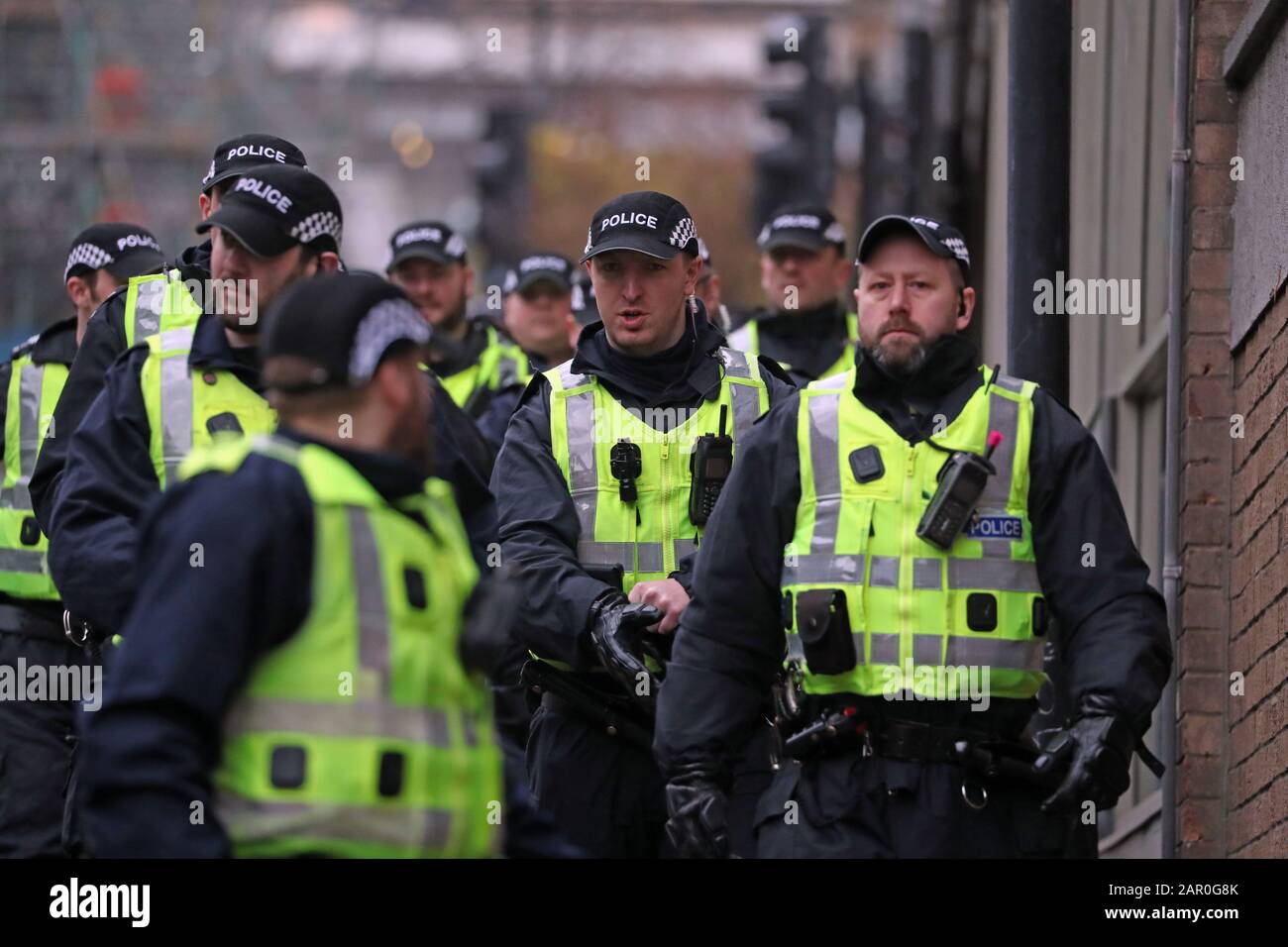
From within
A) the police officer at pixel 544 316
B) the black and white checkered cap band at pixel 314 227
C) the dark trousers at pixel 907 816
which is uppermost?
the police officer at pixel 544 316

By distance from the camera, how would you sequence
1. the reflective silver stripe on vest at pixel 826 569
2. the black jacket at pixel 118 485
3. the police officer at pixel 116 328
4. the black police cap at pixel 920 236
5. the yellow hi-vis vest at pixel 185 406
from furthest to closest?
the police officer at pixel 116 328 < the yellow hi-vis vest at pixel 185 406 < the black jacket at pixel 118 485 < the black police cap at pixel 920 236 < the reflective silver stripe on vest at pixel 826 569

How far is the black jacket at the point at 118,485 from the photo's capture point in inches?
277

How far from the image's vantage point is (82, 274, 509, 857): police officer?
4.39 m

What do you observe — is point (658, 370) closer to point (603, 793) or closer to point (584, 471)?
point (584, 471)

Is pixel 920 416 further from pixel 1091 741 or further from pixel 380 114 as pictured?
pixel 380 114

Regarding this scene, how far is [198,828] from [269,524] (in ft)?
1.73

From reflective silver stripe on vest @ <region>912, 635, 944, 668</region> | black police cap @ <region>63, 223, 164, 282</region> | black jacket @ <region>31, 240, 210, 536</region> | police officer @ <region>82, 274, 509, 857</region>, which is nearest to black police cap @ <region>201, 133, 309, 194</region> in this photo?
black jacket @ <region>31, 240, 210, 536</region>

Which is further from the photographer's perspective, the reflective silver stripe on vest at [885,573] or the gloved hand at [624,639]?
the gloved hand at [624,639]

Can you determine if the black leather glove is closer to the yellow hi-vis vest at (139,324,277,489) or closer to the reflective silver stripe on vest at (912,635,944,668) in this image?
the reflective silver stripe on vest at (912,635,944,668)

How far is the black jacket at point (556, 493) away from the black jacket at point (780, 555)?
92cm

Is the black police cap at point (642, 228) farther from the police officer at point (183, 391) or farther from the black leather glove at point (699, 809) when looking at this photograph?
the black leather glove at point (699, 809)

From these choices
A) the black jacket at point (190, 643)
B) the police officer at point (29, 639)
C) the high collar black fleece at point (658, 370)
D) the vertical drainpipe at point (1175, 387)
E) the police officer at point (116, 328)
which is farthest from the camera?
the police officer at point (29, 639)

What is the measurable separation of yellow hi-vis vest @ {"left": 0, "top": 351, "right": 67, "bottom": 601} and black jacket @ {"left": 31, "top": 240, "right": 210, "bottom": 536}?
164 centimetres

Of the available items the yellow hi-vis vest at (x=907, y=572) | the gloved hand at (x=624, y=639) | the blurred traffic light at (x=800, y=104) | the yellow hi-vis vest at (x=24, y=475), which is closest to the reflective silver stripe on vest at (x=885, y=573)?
the yellow hi-vis vest at (x=907, y=572)
